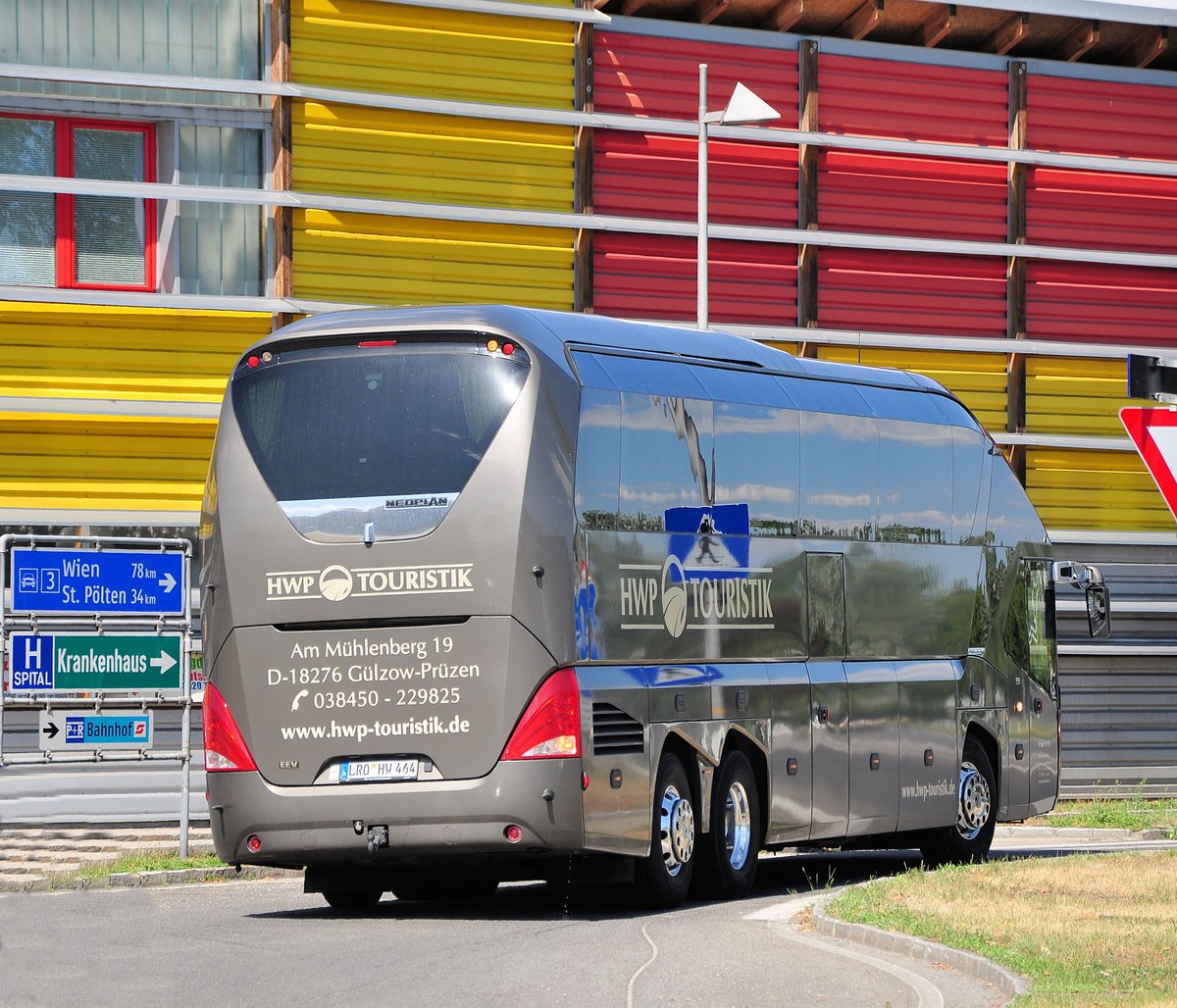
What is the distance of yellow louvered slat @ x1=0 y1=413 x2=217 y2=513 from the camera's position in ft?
80.4

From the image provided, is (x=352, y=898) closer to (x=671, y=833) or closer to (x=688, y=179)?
(x=671, y=833)

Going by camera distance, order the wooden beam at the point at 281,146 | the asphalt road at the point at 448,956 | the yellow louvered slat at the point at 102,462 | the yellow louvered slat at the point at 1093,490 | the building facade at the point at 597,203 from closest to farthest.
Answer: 1. the asphalt road at the point at 448,956
2. the yellow louvered slat at the point at 102,462
3. the building facade at the point at 597,203
4. the wooden beam at the point at 281,146
5. the yellow louvered slat at the point at 1093,490

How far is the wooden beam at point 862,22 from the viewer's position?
93.9ft

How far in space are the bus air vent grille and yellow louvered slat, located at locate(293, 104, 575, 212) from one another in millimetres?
12495

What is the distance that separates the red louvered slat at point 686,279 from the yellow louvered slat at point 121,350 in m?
4.32

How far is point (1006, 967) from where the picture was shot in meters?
11.0

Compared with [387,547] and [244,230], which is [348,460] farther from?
[244,230]

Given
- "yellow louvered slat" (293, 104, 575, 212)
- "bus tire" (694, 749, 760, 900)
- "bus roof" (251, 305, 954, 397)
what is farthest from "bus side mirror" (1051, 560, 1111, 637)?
"yellow louvered slat" (293, 104, 575, 212)

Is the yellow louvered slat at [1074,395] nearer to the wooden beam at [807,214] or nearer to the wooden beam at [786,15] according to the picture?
the wooden beam at [807,214]

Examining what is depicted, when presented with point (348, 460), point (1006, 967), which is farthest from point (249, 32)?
point (1006, 967)

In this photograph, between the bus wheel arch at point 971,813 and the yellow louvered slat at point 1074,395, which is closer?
the bus wheel arch at point 971,813

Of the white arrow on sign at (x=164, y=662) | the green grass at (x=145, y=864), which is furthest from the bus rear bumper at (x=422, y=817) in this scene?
the white arrow on sign at (x=164, y=662)

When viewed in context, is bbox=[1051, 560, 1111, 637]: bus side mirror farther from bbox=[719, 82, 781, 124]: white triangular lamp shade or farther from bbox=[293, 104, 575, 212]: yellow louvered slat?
bbox=[293, 104, 575, 212]: yellow louvered slat

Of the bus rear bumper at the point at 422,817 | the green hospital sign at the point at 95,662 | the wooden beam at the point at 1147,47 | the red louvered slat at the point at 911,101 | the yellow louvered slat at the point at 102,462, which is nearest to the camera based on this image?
the bus rear bumper at the point at 422,817
